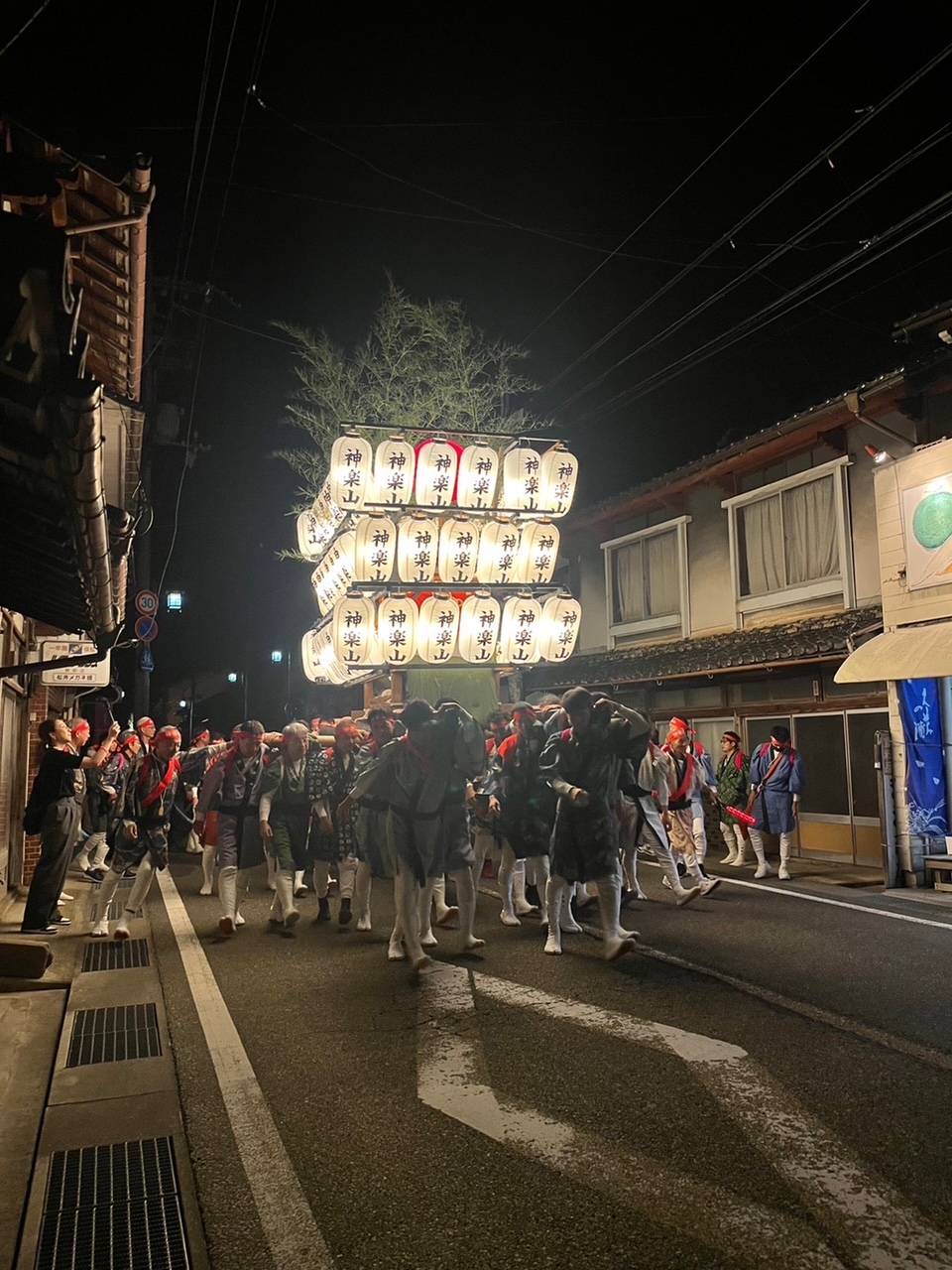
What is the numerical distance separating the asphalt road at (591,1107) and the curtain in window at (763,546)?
34.1 ft

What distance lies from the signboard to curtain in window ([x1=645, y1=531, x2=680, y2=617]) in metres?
12.3

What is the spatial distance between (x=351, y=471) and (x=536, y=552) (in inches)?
145

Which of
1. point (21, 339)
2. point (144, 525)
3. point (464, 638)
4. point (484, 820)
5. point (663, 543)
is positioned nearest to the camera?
point (21, 339)

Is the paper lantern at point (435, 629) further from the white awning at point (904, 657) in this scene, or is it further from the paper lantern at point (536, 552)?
the white awning at point (904, 657)

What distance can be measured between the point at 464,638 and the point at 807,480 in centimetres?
686

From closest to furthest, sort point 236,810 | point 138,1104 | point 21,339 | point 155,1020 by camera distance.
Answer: point 21,339 → point 138,1104 → point 155,1020 → point 236,810

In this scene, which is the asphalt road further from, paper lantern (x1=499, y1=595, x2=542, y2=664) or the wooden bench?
paper lantern (x1=499, y1=595, x2=542, y2=664)

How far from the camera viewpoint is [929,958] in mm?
7895

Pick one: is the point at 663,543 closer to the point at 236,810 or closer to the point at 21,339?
the point at 236,810

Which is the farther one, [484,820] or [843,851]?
[843,851]

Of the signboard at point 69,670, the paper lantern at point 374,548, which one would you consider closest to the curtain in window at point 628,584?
the paper lantern at point 374,548

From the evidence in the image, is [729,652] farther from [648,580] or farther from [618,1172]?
[618,1172]

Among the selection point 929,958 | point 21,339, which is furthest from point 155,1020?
point 929,958

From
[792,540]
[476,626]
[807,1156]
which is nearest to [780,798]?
[792,540]
